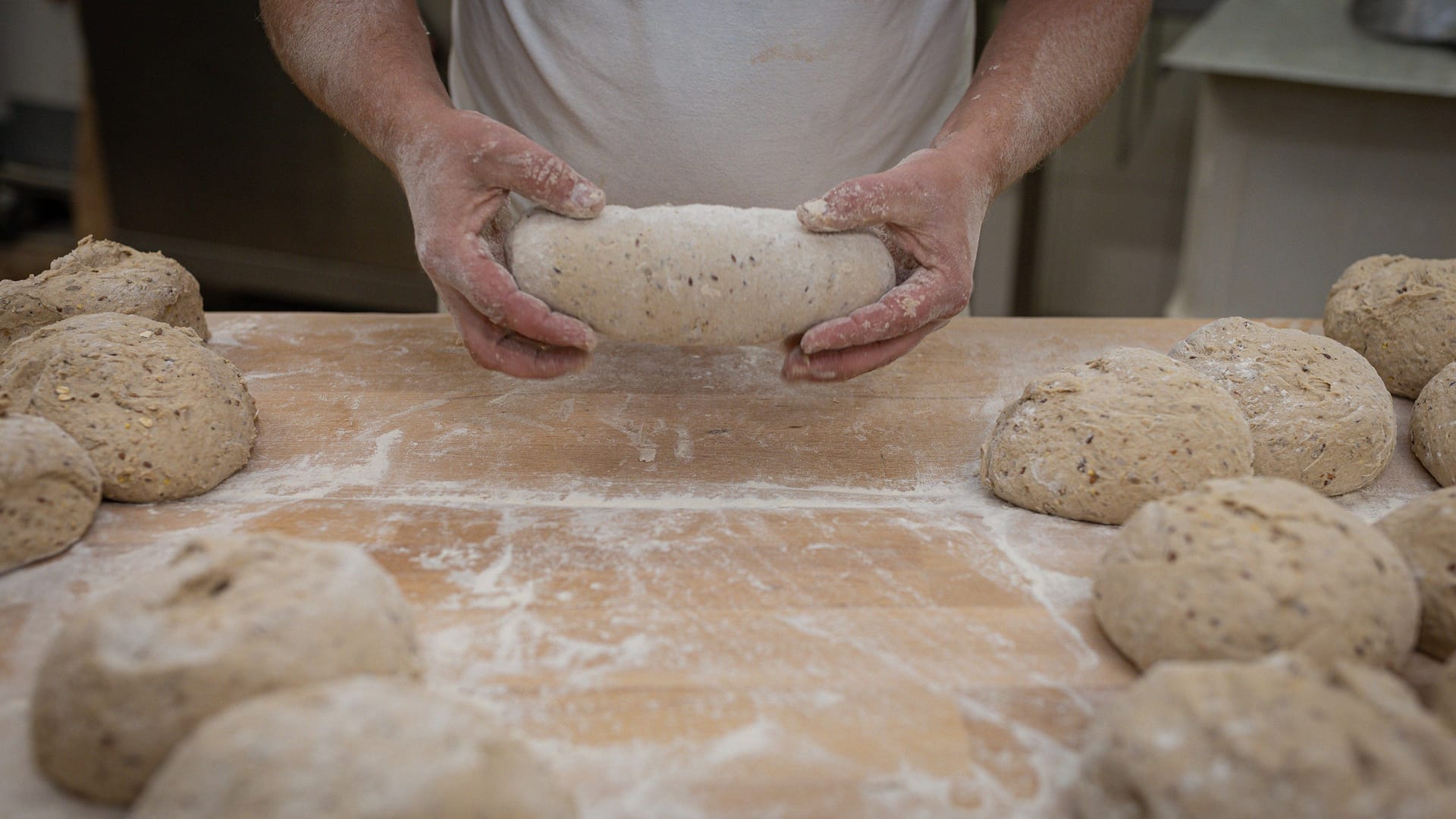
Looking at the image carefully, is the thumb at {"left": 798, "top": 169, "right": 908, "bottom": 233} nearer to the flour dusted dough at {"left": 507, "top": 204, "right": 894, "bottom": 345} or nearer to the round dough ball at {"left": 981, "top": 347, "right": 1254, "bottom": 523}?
the flour dusted dough at {"left": 507, "top": 204, "right": 894, "bottom": 345}

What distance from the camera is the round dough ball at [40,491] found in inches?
57.7

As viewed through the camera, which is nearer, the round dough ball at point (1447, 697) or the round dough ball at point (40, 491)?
the round dough ball at point (1447, 697)

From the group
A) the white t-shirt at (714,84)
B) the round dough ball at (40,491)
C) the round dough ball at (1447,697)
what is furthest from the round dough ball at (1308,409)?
the round dough ball at (40,491)

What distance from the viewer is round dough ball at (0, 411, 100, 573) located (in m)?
1.47

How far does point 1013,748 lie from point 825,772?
0.22m

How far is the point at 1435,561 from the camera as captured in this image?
1.36 metres

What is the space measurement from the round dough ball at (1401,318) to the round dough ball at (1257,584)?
90 cm

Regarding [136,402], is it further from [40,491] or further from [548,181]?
[548,181]

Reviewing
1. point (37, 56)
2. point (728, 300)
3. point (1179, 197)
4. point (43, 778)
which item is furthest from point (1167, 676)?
point (37, 56)

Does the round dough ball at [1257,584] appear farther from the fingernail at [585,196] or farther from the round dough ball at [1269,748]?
the fingernail at [585,196]

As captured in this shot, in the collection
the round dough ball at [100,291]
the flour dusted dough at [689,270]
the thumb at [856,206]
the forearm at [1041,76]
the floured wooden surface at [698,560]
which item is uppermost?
the forearm at [1041,76]

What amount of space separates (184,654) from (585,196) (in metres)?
0.86

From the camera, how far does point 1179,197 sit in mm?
4395

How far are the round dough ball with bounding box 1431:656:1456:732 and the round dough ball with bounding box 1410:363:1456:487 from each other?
759 millimetres
